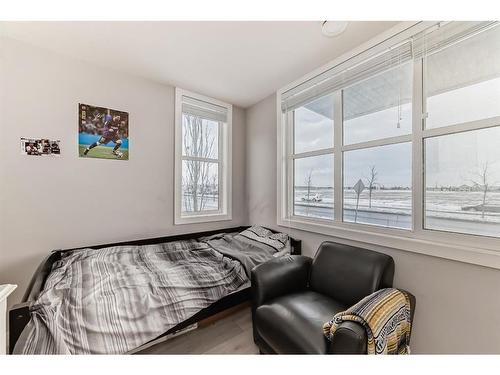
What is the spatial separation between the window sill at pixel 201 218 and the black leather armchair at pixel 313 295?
1378mm

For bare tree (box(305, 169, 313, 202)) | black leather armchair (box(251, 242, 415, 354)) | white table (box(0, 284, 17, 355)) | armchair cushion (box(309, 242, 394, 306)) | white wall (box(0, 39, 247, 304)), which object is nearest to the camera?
white table (box(0, 284, 17, 355))

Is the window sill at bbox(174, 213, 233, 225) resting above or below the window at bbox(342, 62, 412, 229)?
below

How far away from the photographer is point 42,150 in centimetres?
178

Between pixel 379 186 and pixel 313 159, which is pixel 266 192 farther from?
pixel 379 186

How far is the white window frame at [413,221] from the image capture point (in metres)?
1.17

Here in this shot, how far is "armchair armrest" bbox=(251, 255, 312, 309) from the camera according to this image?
4.66ft

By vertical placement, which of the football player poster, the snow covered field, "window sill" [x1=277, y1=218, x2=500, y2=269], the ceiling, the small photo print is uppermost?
the ceiling

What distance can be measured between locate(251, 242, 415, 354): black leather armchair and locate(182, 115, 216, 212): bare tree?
1.54 metres

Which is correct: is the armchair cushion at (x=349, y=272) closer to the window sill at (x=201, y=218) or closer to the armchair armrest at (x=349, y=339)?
the armchair armrest at (x=349, y=339)

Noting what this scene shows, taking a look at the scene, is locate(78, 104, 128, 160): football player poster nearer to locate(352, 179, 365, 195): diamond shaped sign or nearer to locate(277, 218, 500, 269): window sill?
locate(277, 218, 500, 269): window sill

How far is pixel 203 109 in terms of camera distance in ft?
9.02

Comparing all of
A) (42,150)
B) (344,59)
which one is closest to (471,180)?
(344,59)

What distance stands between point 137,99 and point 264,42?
1502 mm

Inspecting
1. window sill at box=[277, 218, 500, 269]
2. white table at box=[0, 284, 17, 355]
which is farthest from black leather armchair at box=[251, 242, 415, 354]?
white table at box=[0, 284, 17, 355]
